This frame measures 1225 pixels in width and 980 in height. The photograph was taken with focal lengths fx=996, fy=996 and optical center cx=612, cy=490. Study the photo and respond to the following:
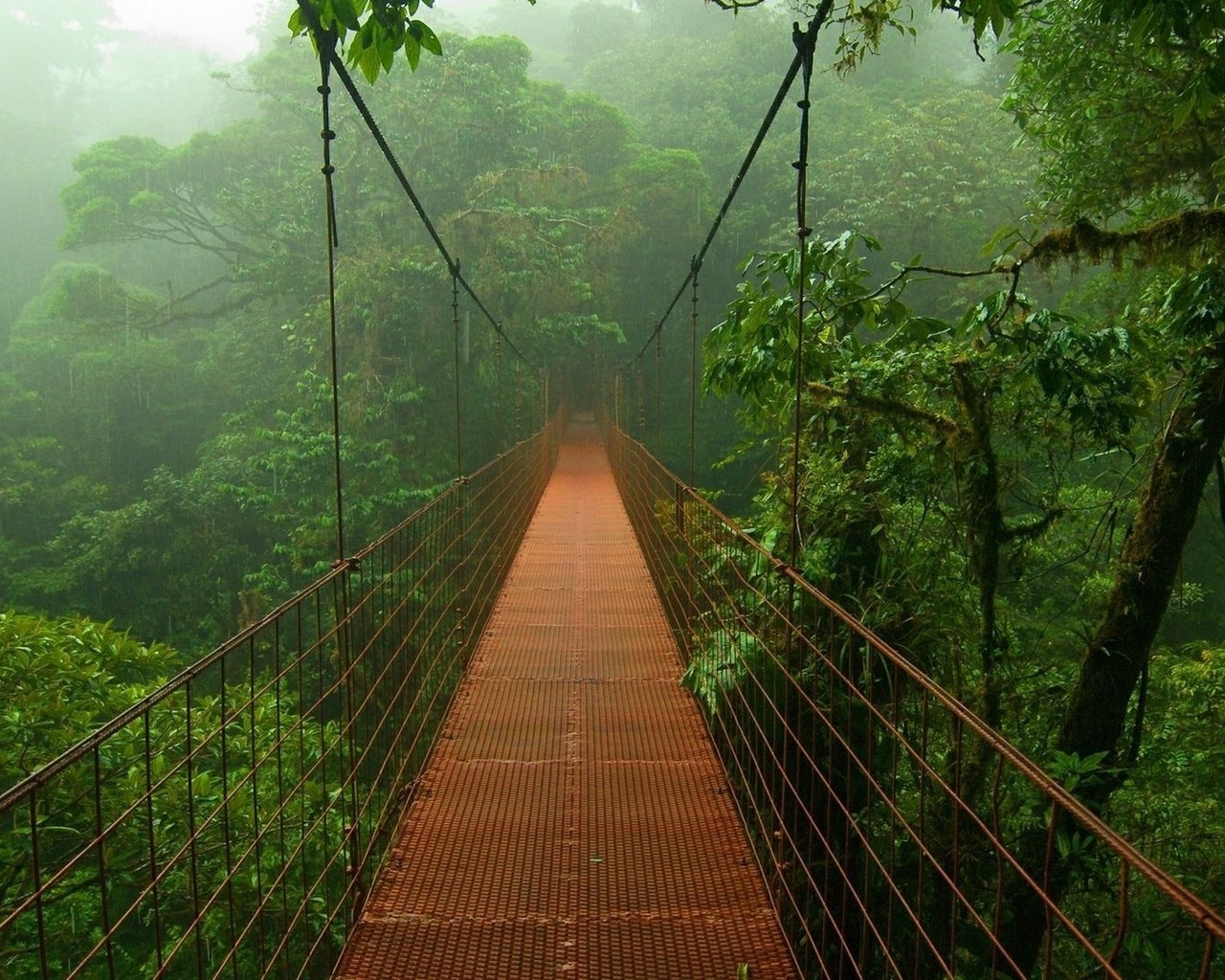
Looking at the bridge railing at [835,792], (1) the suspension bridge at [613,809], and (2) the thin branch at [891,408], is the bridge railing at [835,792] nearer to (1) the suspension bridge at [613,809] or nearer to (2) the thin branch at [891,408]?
(1) the suspension bridge at [613,809]

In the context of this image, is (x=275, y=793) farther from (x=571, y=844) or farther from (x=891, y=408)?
(x=891, y=408)

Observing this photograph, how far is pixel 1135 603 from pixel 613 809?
1598 millimetres

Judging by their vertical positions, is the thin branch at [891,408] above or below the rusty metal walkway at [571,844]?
above

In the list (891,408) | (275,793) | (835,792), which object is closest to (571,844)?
(835,792)

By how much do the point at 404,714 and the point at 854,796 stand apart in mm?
1257

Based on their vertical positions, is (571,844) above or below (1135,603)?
below

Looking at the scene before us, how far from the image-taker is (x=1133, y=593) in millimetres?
2727

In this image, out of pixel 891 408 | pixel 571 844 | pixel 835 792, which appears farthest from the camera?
pixel 891 408

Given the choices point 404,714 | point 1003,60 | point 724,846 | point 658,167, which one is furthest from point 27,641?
point 1003,60

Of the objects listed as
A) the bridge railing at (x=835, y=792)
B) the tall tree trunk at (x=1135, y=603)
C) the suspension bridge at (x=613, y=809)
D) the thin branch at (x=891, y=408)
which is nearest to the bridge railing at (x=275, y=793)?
the suspension bridge at (x=613, y=809)

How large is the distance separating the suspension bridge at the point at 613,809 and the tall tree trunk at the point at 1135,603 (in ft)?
0.38

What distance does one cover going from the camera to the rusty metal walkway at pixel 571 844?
1.55 metres

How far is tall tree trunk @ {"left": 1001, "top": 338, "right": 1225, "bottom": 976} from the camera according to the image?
262 cm

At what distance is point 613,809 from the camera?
6.88 ft
